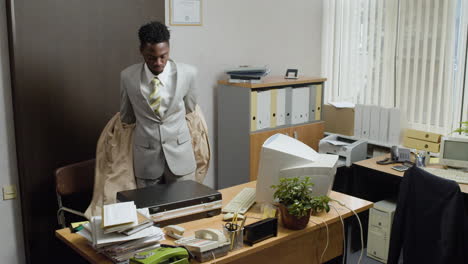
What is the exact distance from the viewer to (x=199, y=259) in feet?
6.44

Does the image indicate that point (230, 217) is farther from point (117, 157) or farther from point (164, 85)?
point (117, 157)

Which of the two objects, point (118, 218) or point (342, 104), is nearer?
point (118, 218)

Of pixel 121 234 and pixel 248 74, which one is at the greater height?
pixel 248 74

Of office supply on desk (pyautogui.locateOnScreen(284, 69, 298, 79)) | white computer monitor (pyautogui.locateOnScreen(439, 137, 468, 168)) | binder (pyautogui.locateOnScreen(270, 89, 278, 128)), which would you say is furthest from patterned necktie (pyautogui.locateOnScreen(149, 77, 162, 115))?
white computer monitor (pyautogui.locateOnScreen(439, 137, 468, 168))

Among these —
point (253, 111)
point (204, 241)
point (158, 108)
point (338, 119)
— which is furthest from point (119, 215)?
point (338, 119)

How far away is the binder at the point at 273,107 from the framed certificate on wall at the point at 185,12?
0.82 meters

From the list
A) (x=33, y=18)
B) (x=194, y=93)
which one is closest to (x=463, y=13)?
(x=194, y=93)

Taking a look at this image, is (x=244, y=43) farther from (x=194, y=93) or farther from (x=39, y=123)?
(x=39, y=123)

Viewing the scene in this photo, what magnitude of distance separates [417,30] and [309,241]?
7.97ft

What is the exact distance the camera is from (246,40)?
4.41m

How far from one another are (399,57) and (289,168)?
2.33 metres

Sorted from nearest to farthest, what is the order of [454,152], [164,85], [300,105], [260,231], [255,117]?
1. [260,231]
2. [164,85]
3. [454,152]
4. [255,117]
5. [300,105]

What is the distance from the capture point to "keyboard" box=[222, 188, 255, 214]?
2.48 m

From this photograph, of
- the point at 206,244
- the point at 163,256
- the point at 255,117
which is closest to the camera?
the point at 163,256
